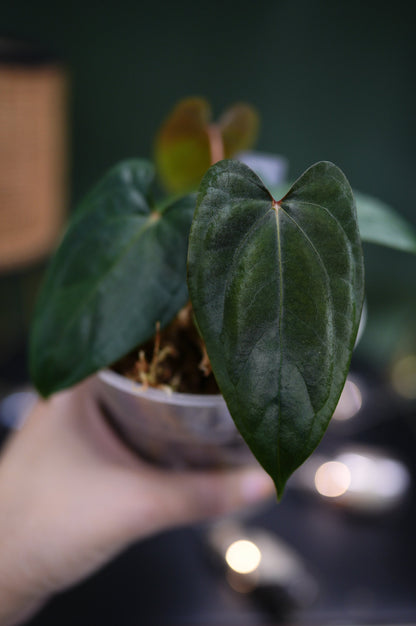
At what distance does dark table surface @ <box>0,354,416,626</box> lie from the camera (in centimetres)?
53

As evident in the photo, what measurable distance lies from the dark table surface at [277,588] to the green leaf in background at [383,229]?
375mm

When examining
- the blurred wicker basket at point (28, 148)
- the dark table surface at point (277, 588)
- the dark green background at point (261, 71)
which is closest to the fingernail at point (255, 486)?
the dark table surface at point (277, 588)

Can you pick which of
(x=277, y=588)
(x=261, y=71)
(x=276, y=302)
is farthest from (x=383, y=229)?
(x=261, y=71)

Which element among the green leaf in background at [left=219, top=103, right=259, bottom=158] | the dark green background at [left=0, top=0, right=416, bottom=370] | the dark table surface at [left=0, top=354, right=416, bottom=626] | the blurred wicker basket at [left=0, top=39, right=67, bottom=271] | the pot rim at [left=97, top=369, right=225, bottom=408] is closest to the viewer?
the pot rim at [left=97, top=369, right=225, bottom=408]

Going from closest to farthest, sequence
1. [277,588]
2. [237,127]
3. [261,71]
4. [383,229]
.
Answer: [383,229], [237,127], [277,588], [261,71]

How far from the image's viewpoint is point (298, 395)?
0.73 ft

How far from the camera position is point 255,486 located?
46 cm

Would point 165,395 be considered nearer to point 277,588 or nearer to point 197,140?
point 197,140

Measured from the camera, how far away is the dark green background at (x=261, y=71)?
112cm

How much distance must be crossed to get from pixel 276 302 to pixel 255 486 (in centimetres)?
27

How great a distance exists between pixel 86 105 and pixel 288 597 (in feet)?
3.49

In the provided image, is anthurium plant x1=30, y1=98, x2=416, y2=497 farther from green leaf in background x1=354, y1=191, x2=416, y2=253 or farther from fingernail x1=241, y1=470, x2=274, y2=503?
fingernail x1=241, y1=470, x2=274, y2=503

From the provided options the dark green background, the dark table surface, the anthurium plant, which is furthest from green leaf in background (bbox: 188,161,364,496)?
the dark green background

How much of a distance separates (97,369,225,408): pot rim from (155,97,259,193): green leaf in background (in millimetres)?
154
